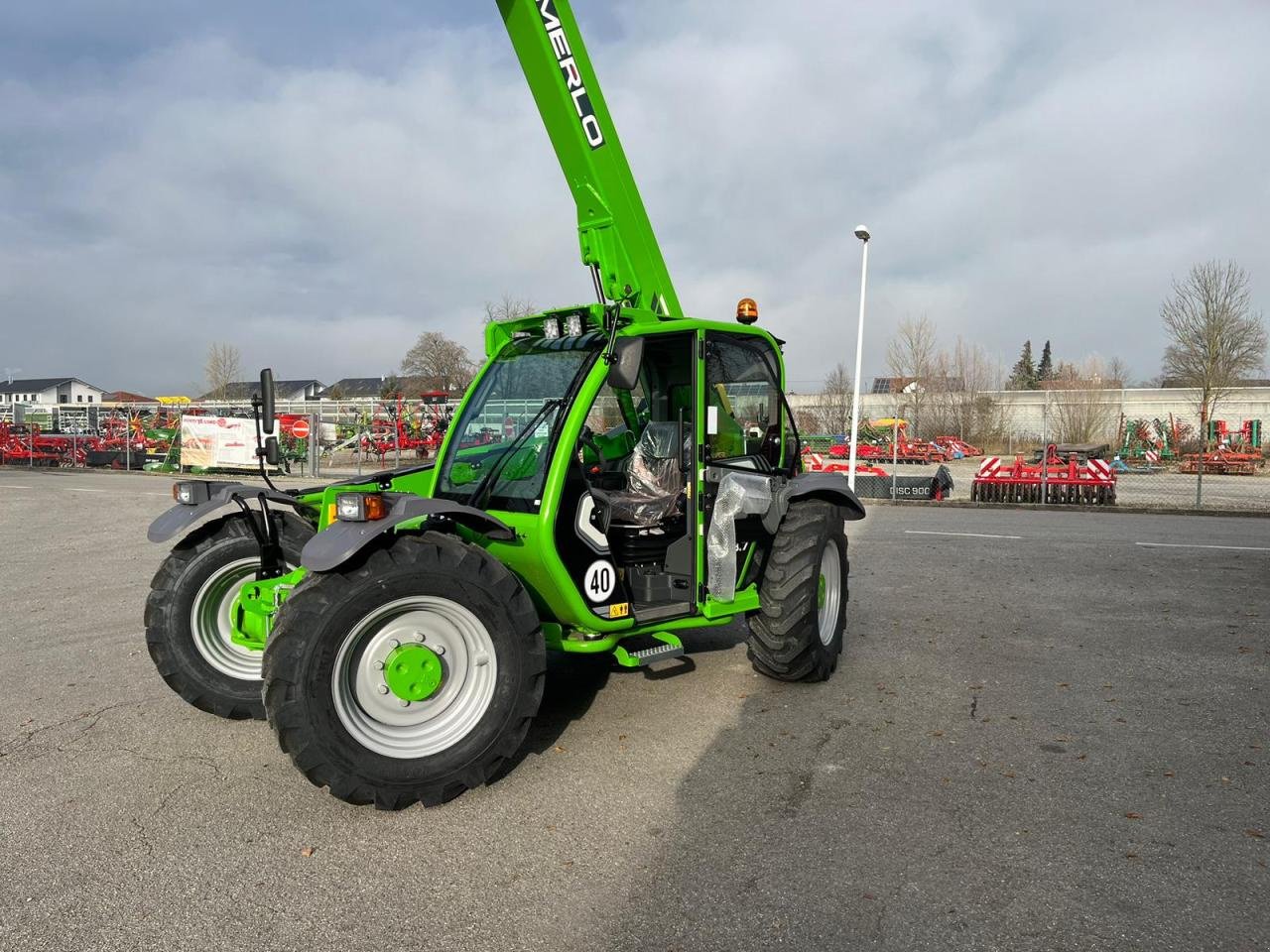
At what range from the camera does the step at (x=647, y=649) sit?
4.60 metres

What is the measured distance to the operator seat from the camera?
4957 millimetres

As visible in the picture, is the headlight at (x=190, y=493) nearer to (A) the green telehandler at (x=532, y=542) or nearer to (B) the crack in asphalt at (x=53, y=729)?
(A) the green telehandler at (x=532, y=542)

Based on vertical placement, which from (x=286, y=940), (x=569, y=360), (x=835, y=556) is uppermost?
(x=569, y=360)

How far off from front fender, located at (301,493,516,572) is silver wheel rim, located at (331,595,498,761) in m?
0.30

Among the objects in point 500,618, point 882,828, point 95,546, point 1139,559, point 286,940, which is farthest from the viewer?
point 95,546

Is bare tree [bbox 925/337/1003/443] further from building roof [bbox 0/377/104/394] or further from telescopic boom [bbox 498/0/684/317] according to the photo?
building roof [bbox 0/377/104/394]

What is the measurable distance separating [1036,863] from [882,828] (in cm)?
58

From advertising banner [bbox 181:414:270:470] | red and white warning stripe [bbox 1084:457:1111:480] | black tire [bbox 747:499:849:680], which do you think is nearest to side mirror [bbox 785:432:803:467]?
black tire [bbox 747:499:849:680]

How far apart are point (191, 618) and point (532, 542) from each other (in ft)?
6.51

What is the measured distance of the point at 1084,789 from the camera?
3959mm

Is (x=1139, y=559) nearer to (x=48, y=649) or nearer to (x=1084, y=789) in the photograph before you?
(x=1084, y=789)

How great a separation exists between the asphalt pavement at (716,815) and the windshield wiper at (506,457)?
1.27 metres

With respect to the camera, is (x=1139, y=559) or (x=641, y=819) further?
(x=1139, y=559)

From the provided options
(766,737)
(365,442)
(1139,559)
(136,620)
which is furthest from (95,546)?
(365,442)
